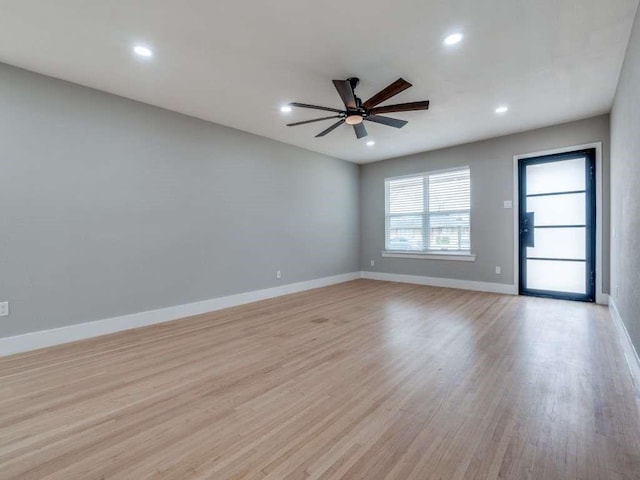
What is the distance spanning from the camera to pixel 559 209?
4941mm

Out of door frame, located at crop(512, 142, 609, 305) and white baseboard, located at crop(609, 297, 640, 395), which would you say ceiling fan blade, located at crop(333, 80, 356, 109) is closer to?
white baseboard, located at crop(609, 297, 640, 395)

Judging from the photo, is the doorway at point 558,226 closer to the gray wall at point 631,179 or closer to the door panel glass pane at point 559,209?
the door panel glass pane at point 559,209

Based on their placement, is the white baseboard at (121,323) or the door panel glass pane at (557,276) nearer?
the white baseboard at (121,323)

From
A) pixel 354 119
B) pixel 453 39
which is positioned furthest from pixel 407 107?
pixel 453 39

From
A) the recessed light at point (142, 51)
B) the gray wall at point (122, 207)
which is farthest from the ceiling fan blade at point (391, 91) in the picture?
the gray wall at point (122, 207)

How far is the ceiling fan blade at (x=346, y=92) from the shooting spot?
2.83 metres

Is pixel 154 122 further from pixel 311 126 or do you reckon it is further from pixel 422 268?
pixel 422 268

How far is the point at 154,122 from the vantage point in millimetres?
3975

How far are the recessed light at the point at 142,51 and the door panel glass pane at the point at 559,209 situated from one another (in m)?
5.66

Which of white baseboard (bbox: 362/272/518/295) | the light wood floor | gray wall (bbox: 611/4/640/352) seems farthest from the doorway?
gray wall (bbox: 611/4/640/352)

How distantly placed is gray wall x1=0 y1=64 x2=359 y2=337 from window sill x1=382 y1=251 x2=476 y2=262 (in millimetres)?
2430

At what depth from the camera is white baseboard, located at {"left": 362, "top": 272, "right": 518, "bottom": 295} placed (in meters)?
5.43

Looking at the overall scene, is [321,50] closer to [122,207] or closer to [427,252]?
[122,207]

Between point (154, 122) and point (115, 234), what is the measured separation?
149 centimetres
